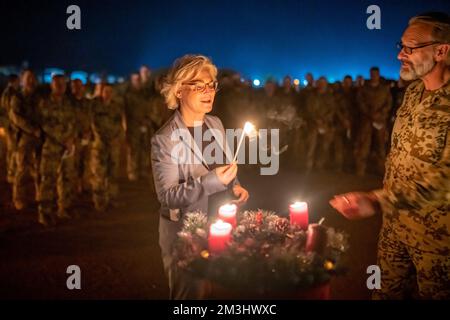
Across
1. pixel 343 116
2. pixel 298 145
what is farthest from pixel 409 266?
pixel 298 145

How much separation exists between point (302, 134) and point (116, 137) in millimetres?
5857

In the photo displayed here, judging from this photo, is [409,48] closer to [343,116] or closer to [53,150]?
[53,150]

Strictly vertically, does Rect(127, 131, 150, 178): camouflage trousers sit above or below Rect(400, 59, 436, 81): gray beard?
below

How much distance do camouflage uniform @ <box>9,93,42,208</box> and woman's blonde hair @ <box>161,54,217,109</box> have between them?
5015 mm

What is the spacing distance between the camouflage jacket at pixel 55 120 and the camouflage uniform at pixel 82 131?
0.22m

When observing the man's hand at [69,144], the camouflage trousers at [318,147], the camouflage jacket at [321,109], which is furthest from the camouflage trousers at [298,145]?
the man's hand at [69,144]

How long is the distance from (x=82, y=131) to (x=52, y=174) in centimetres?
107

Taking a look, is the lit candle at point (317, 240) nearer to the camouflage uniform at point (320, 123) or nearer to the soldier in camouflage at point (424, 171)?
the soldier in camouflage at point (424, 171)

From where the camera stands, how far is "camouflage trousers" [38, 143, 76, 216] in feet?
23.5

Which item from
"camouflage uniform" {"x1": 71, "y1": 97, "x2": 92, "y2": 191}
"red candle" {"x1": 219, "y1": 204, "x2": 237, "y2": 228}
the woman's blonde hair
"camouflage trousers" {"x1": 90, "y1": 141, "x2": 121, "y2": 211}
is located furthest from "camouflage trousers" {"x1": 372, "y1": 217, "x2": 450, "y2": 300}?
"camouflage uniform" {"x1": 71, "y1": 97, "x2": 92, "y2": 191}

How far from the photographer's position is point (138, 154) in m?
10.5

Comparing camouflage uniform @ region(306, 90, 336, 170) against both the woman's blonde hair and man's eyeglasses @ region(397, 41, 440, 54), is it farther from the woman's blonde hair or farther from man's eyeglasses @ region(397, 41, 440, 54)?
the woman's blonde hair

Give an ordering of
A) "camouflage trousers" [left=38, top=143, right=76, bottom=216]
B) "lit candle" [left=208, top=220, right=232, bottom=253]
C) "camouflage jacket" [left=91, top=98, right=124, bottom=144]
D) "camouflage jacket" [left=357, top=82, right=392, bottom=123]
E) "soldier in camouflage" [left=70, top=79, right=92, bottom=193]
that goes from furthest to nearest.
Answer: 1. "camouflage jacket" [left=357, top=82, right=392, bottom=123]
2. "camouflage jacket" [left=91, top=98, right=124, bottom=144]
3. "soldier in camouflage" [left=70, top=79, right=92, bottom=193]
4. "camouflage trousers" [left=38, top=143, right=76, bottom=216]
5. "lit candle" [left=208, top=220, right=232, bottom=253]

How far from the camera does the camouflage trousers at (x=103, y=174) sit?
791 cm
